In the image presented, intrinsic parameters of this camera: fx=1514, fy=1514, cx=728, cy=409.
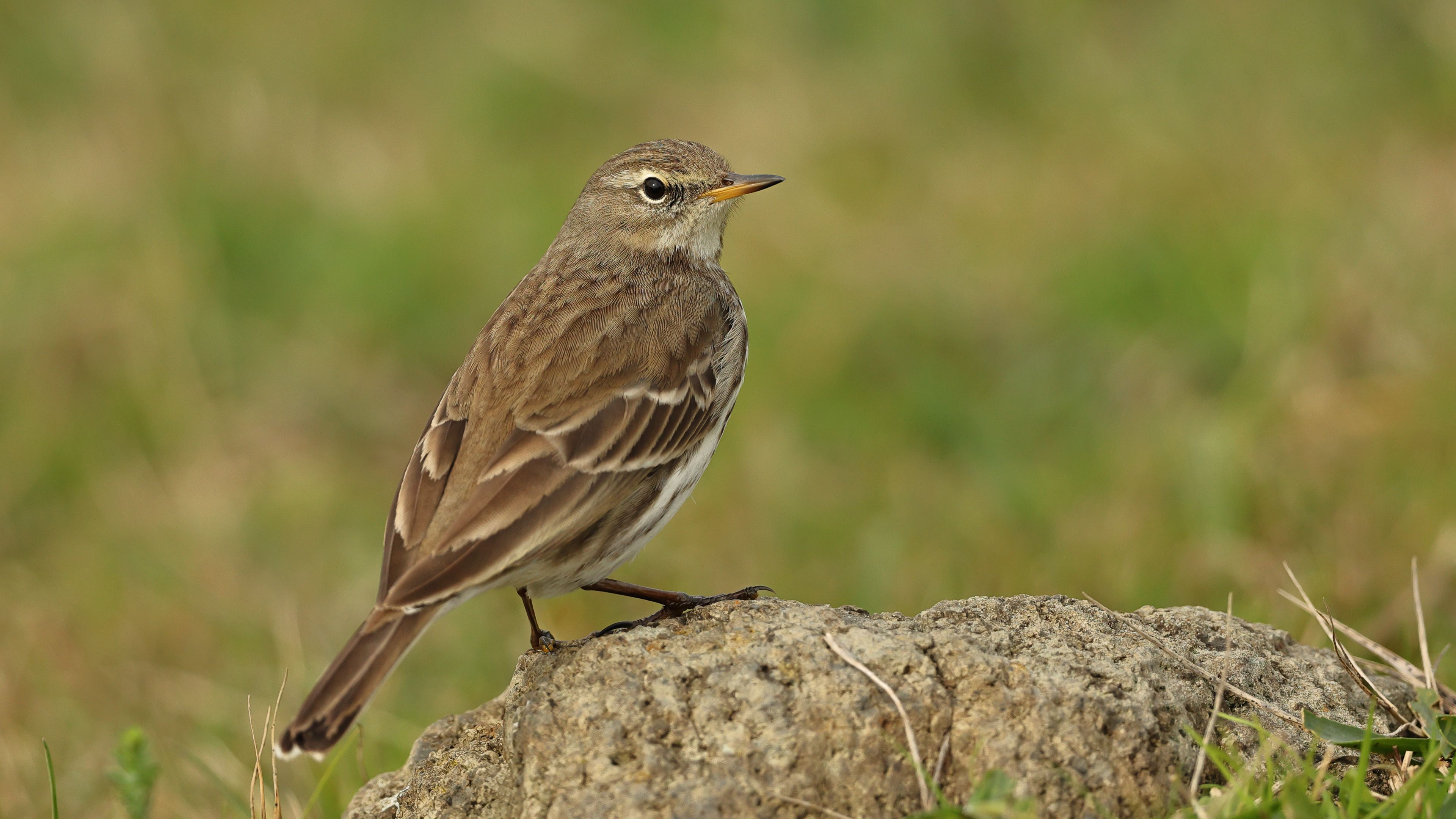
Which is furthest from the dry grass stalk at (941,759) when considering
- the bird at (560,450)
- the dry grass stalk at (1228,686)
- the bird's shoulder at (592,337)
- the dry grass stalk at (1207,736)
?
the bird's shoulder at (592,337)

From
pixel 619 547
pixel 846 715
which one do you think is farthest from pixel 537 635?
pixel 846 715

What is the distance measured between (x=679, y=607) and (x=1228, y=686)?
1.66 meters

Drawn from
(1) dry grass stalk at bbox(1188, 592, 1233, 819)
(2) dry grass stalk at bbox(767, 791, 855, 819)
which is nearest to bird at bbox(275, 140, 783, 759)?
(2) dry grass stalk at bbox(767, 791, 855, 819)

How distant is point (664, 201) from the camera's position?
20.7 ft

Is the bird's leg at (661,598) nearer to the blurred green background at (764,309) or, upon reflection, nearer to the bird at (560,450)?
the bird at (560,450)

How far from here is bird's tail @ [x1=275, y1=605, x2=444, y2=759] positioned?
3.87 meters

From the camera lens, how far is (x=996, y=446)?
30.1ft

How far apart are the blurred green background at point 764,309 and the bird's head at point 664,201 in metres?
1.98

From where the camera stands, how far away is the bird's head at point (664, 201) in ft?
20.5

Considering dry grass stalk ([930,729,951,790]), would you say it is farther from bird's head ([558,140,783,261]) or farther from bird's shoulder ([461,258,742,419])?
bird's head ([558,140,783,261])

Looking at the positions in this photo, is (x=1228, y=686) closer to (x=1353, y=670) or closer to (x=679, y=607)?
(x=1353, y=670)

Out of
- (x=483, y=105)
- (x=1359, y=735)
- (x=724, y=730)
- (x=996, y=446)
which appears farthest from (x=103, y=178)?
(x=1359, y=735)

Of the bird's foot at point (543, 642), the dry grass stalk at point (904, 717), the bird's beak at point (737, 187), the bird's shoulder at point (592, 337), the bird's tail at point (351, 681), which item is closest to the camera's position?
the dry grass stalk at point (904, 717)

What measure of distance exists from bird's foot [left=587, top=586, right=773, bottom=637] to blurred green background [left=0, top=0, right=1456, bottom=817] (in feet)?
4.29
